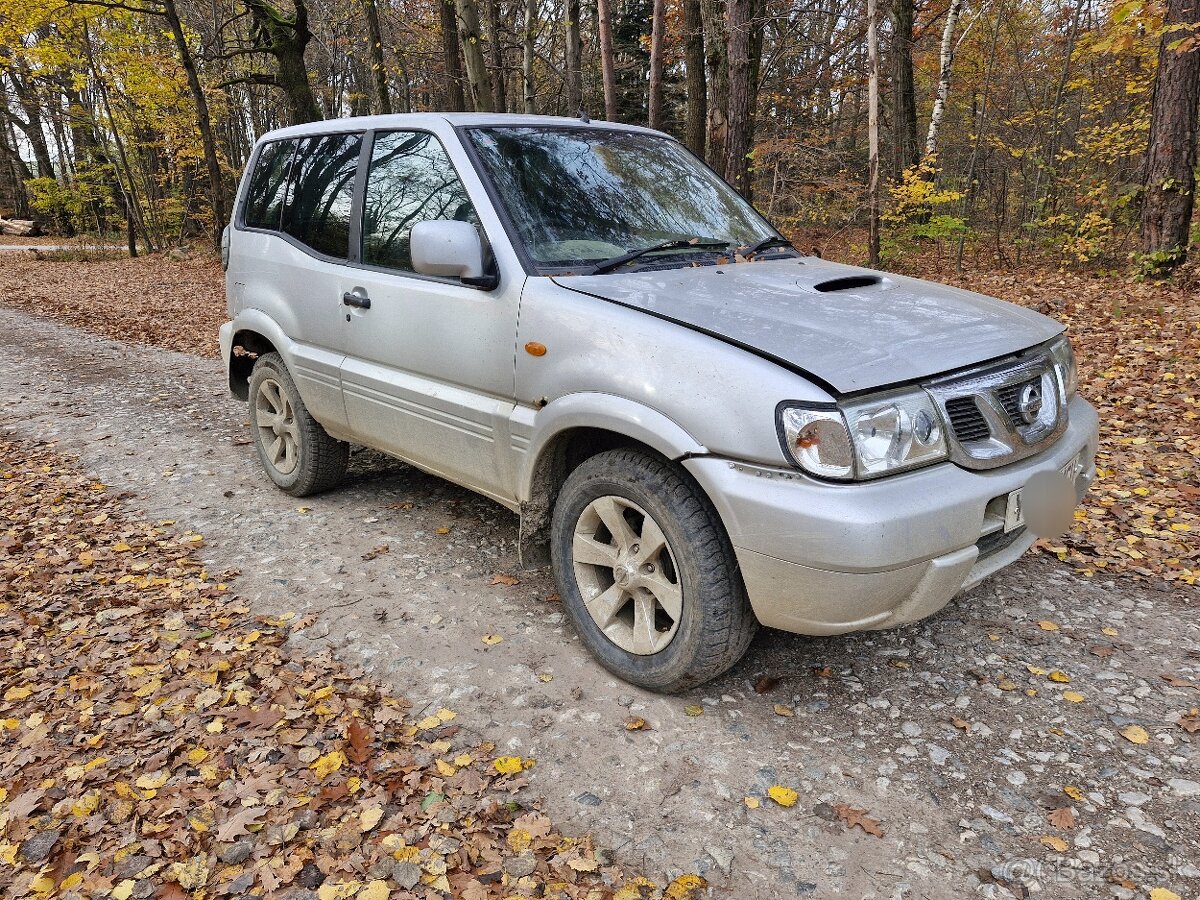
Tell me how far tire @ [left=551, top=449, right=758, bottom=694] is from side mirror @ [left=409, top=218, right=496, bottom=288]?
2.93 ft

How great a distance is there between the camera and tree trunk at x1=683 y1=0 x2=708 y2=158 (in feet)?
42.5

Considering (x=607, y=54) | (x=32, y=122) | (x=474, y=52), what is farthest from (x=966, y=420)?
(x=32, y=122)

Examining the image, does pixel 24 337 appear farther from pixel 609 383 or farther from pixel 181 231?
pixel 181 231

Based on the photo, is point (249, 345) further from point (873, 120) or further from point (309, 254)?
point (873, 120)

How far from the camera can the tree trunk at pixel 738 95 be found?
941 centimetres

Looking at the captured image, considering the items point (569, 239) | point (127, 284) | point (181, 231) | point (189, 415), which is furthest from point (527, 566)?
point (181, 231)

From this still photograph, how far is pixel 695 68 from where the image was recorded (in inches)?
533

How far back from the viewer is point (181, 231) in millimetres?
26672

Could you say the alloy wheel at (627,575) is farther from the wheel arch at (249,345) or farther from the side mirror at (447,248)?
the wheel arch at (249,345)

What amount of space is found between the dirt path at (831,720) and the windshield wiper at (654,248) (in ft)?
5.02

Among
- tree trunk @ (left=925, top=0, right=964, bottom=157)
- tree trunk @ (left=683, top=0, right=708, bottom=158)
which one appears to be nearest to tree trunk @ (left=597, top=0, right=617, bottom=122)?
tree trunk @ (left=683, top=0, right=708, bottom=158)

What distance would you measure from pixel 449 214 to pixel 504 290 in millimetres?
577

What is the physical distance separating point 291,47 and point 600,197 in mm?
14555

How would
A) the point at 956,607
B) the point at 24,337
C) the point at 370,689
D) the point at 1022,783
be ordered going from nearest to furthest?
the point at 1022,783, the point at 370,689, the point at 956,607, the point at 24,337
